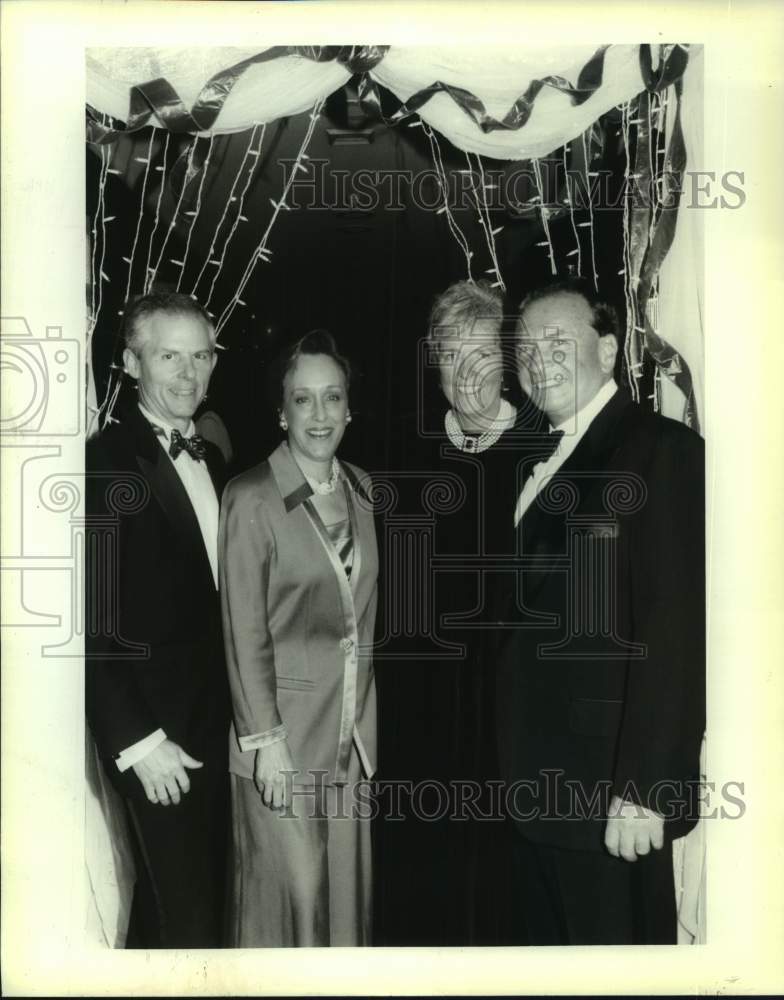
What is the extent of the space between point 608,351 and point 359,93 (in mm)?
724

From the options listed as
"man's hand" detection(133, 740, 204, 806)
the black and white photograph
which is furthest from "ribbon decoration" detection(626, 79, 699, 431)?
"man's hand" detection(133, 740, 204, 806)

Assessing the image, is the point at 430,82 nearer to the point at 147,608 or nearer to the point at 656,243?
the point at 656,243

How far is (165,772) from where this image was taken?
1.92m

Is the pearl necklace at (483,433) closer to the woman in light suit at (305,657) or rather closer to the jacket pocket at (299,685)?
the woman in light suit at (305,657)

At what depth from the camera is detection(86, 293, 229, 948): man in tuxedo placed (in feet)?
Result: 6.28

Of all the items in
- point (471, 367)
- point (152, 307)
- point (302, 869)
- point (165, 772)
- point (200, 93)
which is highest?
point (200, 93)

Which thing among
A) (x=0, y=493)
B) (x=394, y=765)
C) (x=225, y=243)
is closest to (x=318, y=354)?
(x=225, y=243)

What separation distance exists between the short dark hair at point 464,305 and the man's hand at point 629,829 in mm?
1004

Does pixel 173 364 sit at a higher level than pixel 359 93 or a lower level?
lower

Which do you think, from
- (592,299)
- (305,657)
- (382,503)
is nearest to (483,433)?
(382,503)

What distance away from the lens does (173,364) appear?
192 cm

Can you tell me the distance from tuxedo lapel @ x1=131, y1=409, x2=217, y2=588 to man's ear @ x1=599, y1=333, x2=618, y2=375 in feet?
2.70

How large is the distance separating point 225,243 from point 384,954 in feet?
4.83

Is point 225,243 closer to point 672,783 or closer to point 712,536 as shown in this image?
point 712,536
